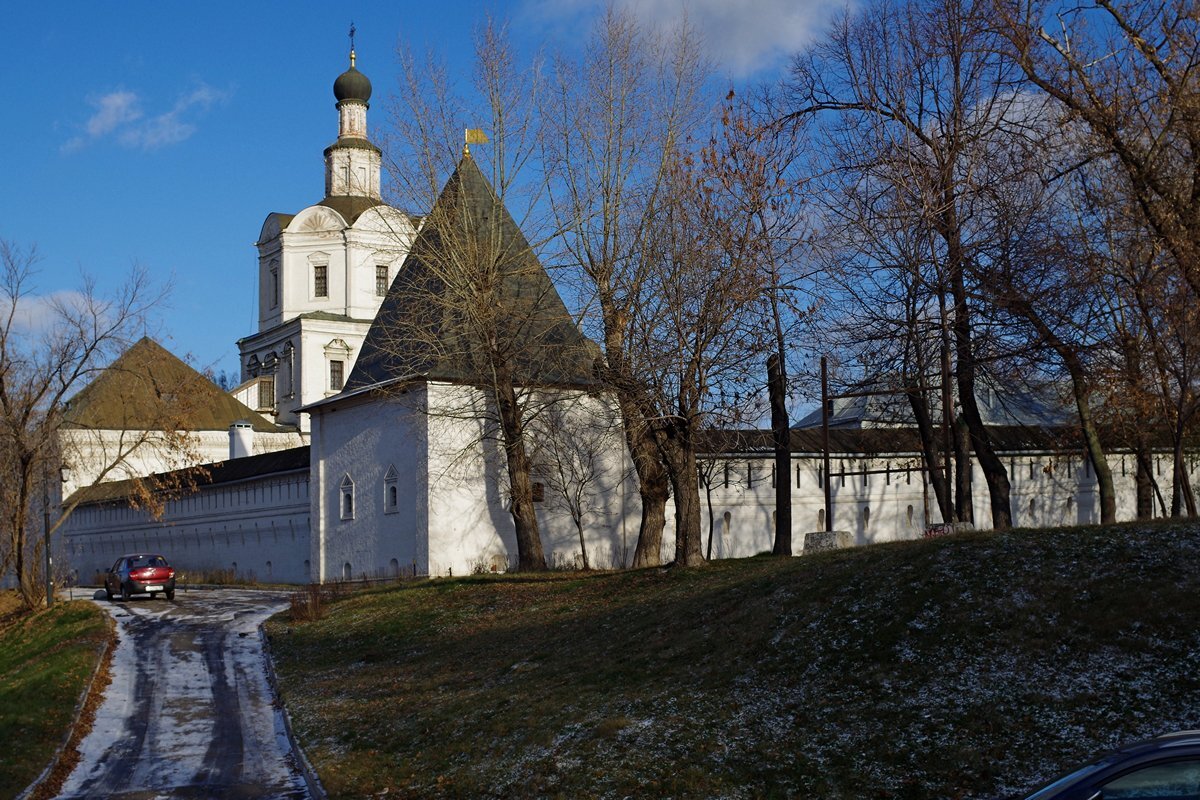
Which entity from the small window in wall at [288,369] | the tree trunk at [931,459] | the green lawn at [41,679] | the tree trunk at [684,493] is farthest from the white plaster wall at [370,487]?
the small window in wall at [288,369]

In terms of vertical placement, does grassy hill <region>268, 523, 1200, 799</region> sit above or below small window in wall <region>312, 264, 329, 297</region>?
below

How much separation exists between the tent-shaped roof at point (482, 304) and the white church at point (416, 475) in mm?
200

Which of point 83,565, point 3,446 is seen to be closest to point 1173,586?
point 3,446

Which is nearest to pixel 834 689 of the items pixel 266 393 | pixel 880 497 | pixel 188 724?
pixel 188 724

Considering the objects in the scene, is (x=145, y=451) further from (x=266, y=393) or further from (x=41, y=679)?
(x=41, y=679)

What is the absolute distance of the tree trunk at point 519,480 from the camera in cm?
2995

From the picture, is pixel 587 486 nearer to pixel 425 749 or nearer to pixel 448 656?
pixel 448 656

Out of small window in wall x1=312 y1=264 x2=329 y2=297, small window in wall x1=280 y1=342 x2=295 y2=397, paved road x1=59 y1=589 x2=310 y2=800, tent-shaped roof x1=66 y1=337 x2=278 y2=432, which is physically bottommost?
paved road x1=59 y1=589 x2=310 y2=800

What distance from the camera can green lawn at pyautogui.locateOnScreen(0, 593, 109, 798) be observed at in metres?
15.0

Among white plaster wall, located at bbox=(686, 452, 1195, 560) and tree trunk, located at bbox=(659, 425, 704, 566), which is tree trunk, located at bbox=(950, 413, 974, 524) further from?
white plaster wall, located at bbox=(686, 452, 1195, 560)

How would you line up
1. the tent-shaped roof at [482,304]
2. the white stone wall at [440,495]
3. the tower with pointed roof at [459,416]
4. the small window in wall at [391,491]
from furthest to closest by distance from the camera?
1. the small window in wall at [391,491]
2. the white stone wall at [440,495]
3. the tower with pointed roof at [459,416]
4. the tent-shaped roof at [482,304]

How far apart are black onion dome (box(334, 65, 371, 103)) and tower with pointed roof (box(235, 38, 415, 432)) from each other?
5 centimetres

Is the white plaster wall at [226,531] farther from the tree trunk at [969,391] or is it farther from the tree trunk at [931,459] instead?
the tree trunk at [969,391]

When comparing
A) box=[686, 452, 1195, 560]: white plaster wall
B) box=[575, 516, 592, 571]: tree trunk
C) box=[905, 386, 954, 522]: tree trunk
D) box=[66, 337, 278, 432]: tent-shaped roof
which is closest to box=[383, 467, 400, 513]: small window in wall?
box=[575, 516, 592, 571]: tree trunk
